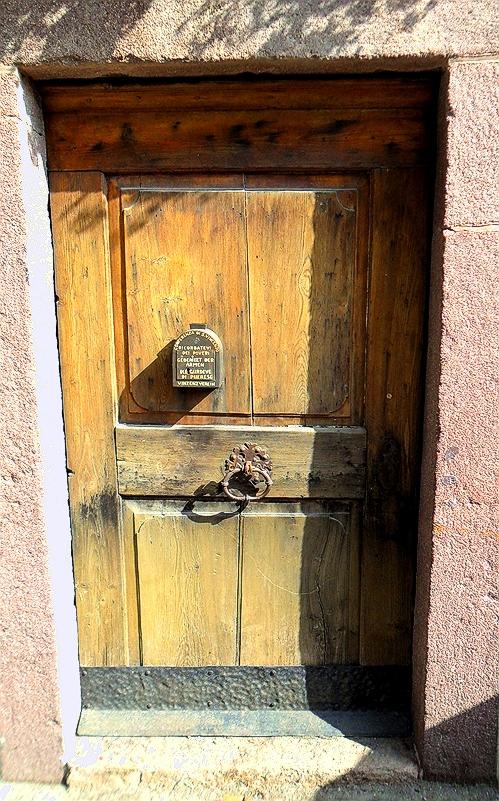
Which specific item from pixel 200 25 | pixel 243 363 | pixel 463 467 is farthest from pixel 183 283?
pixel 463 467

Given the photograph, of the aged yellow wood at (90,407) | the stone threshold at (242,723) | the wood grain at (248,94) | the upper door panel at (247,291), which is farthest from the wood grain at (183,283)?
the stone threshold at (242,723)

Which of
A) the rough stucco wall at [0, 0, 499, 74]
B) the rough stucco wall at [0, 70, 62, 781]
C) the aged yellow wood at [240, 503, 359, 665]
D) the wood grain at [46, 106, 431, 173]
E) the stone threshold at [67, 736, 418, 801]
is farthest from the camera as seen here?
the aged yellow wood at [240, 503, 359, 665]

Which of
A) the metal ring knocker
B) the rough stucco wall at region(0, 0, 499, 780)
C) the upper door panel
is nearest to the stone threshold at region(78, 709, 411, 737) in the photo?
the rough stucco wall at region(0, 0, 499, 780)

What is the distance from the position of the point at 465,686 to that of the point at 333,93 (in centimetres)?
207

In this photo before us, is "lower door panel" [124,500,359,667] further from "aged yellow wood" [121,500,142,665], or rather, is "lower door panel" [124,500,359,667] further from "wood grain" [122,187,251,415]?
"wood grain" [122,187,251,415]

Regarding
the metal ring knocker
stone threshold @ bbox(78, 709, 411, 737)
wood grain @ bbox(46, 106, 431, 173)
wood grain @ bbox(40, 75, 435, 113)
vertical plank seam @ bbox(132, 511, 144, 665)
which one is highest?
wood grain @ bbox(40, 75, 435, 113)

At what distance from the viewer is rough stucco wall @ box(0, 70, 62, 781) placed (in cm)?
182

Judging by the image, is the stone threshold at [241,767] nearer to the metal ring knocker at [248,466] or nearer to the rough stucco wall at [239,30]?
the metal ring knocker at [248,466]

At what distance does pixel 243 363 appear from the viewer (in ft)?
6.81

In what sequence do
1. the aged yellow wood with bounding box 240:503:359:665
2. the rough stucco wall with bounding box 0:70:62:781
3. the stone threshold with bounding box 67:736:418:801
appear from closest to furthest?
the rough stucco wall with bounding box 0:70:62:781, the stone threshold with bounding box 67:736:418:801, the aged yellow wood with bounding box 240:503:359:665

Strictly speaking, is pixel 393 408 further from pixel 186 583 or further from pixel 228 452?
pixel 186 583

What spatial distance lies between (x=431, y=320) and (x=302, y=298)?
0.44 m

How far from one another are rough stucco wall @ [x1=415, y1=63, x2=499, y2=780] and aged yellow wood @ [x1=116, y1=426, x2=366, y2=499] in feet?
0.91

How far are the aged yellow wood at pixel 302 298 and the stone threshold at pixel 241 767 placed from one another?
→ 124cm
